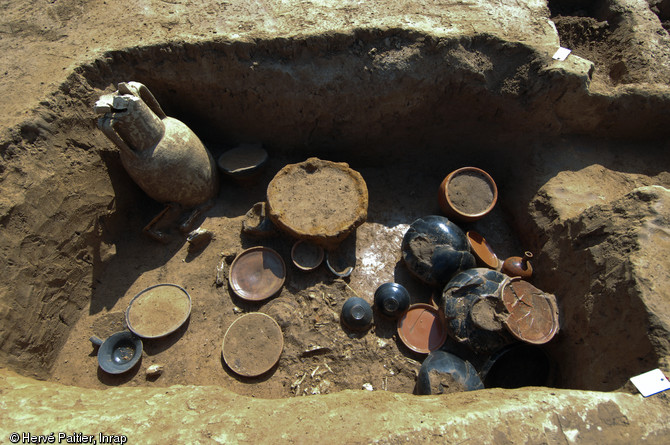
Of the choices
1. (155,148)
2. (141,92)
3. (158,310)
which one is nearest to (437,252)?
(158,310)

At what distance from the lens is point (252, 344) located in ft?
11.0

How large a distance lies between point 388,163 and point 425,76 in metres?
1.16

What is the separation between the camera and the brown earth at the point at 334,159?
9.41ft

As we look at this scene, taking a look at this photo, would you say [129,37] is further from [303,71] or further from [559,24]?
[559,24]

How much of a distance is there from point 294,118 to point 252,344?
2519mm

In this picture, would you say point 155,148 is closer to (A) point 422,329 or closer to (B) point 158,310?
(B) point 158,310

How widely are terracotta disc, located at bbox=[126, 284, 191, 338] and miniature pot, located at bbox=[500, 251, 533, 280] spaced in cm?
321

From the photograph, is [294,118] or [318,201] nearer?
[318,201]

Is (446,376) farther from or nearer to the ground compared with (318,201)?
nearer to the ground

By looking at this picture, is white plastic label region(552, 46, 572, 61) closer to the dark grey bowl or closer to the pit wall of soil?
the pit wall of soil

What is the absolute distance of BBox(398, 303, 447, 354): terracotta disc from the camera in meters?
3.46

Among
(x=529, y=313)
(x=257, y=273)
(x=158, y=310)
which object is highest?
(x=529, y=313)

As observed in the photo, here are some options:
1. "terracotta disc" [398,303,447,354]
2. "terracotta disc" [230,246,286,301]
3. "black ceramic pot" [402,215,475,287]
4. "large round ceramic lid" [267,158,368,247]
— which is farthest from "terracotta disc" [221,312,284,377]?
"black ceramic pot" [402,215,475,287]

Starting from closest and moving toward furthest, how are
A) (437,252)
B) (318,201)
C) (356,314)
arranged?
(356,314) → (437,252) → (318,201)
